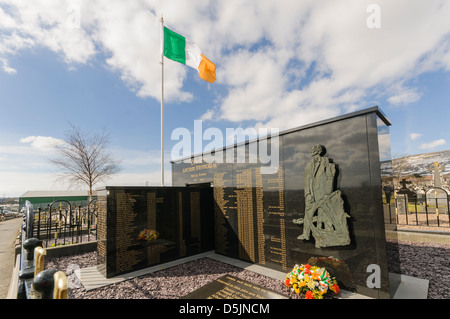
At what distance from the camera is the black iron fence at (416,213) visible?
563 centimetres

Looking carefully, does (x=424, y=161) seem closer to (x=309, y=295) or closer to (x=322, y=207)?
(x=322, y=207)

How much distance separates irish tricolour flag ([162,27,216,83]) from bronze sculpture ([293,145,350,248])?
21.9 ft

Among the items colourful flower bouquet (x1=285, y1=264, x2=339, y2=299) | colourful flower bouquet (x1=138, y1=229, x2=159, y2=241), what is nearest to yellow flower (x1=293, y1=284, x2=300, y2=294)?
colourful flower bouquet (x1=285, y1=264, x2=339, y2=299)

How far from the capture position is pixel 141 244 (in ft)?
22.8

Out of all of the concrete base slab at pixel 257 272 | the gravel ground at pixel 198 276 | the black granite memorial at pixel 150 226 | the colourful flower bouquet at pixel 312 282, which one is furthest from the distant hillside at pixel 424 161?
the colourful flower bouquet at pixel 312 282

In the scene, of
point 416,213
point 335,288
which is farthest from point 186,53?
point 416,213

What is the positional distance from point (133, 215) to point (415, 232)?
37.5ft

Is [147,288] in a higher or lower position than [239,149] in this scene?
lower

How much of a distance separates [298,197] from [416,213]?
25.3 ft

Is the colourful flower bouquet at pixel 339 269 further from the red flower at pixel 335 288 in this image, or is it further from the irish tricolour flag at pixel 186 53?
the irish tricolour flag at pixel 186 53

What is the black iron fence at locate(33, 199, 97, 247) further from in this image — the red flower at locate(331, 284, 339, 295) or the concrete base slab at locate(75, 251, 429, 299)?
the red flower at locate(331, 284, 339, 295)

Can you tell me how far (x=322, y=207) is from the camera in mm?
5410
